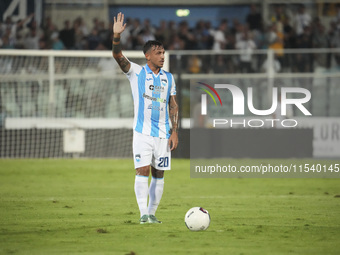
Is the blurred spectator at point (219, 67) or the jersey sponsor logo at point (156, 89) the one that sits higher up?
the blurred spectator at point (219, 67)

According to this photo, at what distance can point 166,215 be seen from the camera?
9.77 m

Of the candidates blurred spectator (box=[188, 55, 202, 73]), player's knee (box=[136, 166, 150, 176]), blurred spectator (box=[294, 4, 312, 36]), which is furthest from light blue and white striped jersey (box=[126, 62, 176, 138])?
blurred spectator (box=[294, 4, 312, 36])

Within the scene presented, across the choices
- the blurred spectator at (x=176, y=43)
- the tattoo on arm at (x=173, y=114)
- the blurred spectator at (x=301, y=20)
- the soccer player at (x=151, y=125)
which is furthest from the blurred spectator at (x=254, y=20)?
the soccer player at (x=151, y=125)

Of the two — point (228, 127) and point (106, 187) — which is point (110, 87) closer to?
point (228, 127)

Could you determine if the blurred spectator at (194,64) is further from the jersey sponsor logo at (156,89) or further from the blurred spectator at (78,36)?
the jersey sponsor logo at (156,89)

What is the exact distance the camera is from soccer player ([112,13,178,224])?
8711 mm

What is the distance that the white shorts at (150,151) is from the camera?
8.67m

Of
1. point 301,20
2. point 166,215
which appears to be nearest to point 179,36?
point 301,20

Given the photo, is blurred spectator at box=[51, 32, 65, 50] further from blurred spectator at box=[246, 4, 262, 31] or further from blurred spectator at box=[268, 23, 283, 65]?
blurred spectator at box=[268, 23, 283, 65]

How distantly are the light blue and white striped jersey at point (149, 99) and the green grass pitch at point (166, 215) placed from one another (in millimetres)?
1181

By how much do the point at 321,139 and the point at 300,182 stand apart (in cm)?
487

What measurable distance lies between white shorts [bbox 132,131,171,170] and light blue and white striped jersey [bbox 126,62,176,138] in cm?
7

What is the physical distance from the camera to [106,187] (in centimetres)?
1391

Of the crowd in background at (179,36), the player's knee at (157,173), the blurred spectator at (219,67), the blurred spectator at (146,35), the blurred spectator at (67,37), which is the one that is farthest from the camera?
the blurred spectator at (67,37)
